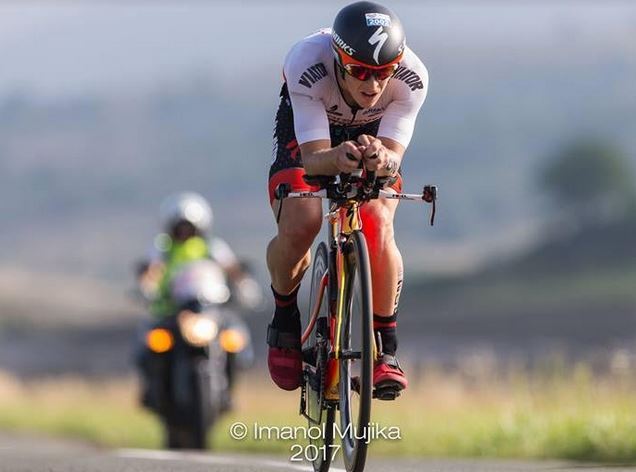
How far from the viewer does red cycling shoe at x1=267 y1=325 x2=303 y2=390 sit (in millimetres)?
8992

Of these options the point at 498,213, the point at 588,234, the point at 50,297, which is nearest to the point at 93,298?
the point at 50,297

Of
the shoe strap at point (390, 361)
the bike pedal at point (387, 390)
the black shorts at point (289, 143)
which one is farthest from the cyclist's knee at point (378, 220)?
the bike pedal at point (387, 390)

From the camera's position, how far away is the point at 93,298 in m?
110

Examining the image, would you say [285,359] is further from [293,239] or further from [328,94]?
[328,94]

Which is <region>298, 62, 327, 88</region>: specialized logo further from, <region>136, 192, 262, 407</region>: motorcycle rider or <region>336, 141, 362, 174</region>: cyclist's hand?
<region>136, 192, 262, 407</region>: motorcycle rider

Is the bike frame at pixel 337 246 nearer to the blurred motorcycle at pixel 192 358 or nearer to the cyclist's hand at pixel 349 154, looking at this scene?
the cyclist's hand at pixel 349 154

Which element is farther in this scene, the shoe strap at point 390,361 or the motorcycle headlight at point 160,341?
the motorcycle headlight at point 160,341

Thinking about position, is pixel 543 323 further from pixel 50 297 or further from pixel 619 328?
pixel 50 297

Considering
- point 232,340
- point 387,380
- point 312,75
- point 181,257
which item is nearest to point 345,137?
point 312,75

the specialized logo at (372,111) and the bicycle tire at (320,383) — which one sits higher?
the specialized logo at (372,111)

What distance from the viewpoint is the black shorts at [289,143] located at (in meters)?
8.82

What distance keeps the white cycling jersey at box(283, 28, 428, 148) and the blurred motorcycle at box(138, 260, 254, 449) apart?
5.78 metres

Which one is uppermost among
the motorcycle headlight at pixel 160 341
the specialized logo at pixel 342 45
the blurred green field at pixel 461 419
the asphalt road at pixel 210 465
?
the specialized logo at pixel 342 45

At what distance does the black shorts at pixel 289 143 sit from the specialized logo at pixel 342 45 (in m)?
0.79
